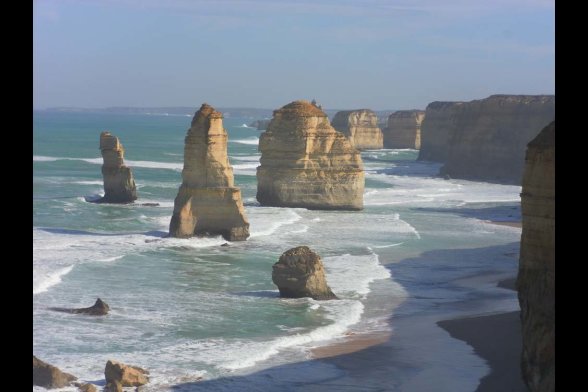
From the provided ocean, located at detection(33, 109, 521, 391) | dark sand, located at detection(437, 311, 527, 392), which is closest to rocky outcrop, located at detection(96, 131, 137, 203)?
ocean, located at detection(33, 109, 521, 391)

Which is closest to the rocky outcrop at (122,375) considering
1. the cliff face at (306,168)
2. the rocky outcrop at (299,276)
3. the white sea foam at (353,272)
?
the rocky outcrop at (299,276)

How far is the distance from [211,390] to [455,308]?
9.35 m

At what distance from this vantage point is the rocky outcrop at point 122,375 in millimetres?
14273

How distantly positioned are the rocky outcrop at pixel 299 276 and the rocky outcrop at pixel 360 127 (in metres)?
96.6

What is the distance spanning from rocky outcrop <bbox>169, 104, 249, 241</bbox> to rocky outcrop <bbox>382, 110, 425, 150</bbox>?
9525 cm

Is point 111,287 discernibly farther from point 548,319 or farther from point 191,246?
point 548,319

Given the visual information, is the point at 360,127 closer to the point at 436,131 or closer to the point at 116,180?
the point at 436,131

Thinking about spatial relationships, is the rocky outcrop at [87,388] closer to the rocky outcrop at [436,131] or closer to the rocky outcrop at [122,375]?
the rocky outcrop at [122,375]

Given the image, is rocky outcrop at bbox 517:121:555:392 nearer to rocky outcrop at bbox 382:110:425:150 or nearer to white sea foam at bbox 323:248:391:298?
white sea foam at bbox 323:248:391:298

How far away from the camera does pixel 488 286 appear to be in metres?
25.7

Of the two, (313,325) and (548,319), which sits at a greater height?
(548,319)

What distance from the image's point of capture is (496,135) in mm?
74375

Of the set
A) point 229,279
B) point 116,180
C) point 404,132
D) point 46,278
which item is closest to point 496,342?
point 229,279
